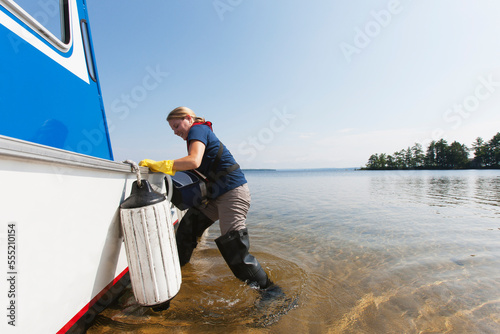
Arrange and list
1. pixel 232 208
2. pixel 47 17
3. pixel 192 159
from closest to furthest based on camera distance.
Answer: pixel 47 17
pixel 192 159
pixel 232 208

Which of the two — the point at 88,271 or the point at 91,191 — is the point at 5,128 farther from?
the point at 88,271

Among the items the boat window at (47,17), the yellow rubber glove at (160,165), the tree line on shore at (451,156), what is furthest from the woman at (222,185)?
Answer: the tree line on shore at (451,156)

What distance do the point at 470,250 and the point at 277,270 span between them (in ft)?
10.8

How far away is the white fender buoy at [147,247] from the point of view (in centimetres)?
194

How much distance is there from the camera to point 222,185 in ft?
8.93

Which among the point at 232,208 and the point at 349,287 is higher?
the point at 232,208

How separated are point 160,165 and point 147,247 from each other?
81 cm

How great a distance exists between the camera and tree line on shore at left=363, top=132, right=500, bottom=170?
221ft

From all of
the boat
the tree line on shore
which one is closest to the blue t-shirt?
the boat

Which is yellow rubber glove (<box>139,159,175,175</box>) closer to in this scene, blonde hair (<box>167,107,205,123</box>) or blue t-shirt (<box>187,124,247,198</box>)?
blue t-shirt (<box>187,124,247,198</box>)

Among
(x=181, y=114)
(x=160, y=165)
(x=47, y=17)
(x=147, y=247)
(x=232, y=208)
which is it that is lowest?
(x=147, y=247)

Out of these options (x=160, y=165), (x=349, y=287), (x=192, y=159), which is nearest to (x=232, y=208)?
(x=192, y=159)

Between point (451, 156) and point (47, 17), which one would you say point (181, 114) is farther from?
point (451, 156)

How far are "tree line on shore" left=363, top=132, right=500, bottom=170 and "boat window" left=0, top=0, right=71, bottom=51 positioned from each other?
90282 millimetres
